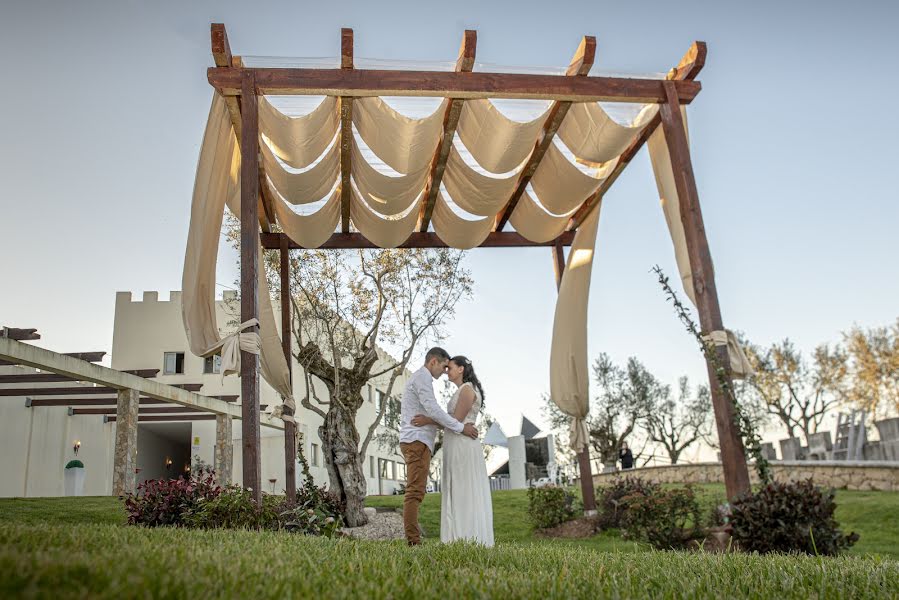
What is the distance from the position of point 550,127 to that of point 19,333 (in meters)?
8.53

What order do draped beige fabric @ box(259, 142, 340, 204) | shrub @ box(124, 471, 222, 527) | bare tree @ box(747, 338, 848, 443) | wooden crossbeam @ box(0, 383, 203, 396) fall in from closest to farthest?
shrub @ box(124, 471, 222, 527)
draped beige fabric @ box(259, 142, 340, 204)
wooden crossbeam @ box(0, 383, 203, 396)
bare tree @ box(747, 338, 848, 443)

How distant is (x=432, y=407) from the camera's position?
5.56 metres

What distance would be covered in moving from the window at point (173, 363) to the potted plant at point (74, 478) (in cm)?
663

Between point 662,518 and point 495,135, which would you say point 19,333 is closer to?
point 495,135

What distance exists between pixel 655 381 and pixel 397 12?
19.3 m

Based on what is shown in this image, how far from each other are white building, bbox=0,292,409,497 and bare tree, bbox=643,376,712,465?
11529 mm

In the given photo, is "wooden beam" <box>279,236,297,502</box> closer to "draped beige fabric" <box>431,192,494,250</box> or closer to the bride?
"draped beige fabric" <box>431,192,494,250</box>

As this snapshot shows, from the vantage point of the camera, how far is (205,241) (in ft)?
20.8

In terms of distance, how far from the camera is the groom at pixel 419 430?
551cm

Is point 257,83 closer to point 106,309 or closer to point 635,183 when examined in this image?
point 635,183

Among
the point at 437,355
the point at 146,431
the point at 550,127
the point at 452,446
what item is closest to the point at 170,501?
the point at 452,446

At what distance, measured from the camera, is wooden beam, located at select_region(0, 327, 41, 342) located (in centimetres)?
991

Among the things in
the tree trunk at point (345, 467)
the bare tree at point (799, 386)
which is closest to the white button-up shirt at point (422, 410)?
the tree trunk at point (345, 467)

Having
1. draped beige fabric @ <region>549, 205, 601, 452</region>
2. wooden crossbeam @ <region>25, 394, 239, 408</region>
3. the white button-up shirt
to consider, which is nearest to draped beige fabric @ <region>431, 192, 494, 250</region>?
draped beige fabric @ <region>549, 205, 601, 452</region>
